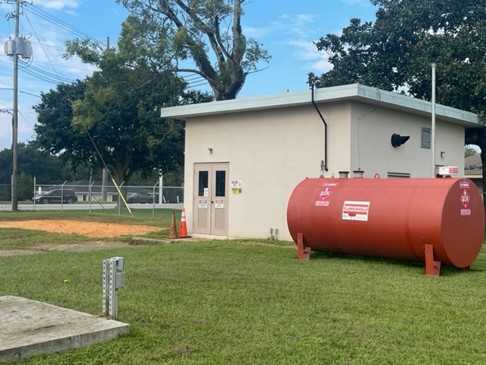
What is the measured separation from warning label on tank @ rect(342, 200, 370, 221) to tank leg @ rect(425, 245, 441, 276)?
135 cm

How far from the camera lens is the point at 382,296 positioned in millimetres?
7750

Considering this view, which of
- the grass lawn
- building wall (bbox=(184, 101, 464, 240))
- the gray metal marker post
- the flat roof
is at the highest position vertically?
the flat roof

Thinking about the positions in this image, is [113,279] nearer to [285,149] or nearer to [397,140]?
[285,149]

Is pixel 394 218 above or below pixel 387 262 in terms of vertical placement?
above

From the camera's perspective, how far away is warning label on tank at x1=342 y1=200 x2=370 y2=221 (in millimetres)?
10977

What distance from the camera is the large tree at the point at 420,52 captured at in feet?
65.1

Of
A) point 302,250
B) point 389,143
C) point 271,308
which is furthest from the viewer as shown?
point 389,143

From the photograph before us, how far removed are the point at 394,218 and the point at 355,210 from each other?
2.92ft

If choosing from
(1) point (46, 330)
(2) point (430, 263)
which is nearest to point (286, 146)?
(2) point (430, 263)

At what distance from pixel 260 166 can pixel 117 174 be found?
87.3ft

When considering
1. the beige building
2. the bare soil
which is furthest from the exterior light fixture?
the bare soil

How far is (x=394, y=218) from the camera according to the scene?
10477 millimetres

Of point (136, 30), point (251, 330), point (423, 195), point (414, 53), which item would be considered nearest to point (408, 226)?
point (423, 195)

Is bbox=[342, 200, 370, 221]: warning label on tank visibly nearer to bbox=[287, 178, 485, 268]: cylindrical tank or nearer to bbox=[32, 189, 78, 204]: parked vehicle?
bbox=[287, 178, 485, 268]: cylindrical tank
